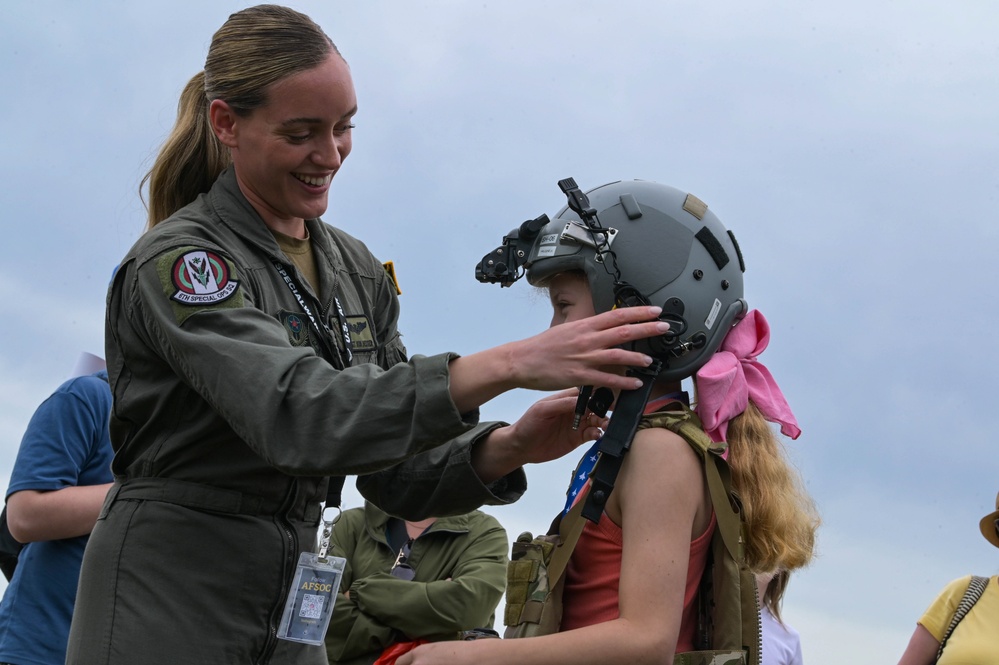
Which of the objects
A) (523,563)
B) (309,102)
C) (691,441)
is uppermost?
(309,102)

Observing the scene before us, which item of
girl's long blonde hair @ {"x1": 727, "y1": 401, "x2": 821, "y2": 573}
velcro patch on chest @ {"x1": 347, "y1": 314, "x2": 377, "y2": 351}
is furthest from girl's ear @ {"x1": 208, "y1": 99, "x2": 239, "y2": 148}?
girl's long blonde hair @ {"x1": 727, "y1": 401, "x2": 821, "y2": 573}

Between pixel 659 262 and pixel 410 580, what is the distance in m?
3.16

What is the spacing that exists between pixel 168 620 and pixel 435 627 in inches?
116

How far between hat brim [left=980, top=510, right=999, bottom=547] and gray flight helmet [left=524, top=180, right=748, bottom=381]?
3.21 m

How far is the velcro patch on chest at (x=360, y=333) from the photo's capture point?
376 cm

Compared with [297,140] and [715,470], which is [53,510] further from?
[715,470]

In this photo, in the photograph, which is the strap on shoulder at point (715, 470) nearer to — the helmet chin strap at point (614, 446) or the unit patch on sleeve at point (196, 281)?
the helmet chin strap at point (614, 446)

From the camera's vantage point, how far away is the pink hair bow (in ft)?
11.8

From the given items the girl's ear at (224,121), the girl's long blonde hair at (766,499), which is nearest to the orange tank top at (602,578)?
the girl's long blonde hair at (766,499)

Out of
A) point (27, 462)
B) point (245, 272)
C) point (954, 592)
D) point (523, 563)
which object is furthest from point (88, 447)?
point (954, 592)

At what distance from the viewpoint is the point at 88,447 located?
4.89m

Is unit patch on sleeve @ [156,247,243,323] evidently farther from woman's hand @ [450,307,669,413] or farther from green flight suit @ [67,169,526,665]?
woman's hand @ [450,307,669,413]

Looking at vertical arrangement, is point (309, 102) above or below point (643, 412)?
above

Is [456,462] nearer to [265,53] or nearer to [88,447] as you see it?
[265,53]
